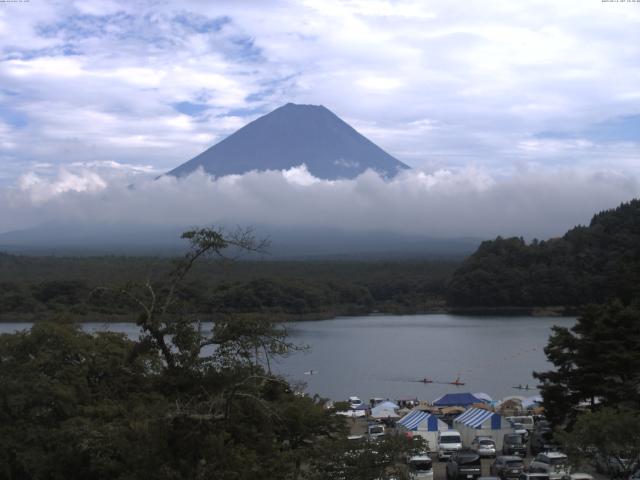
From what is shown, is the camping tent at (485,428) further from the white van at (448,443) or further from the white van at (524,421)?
the white van at (524,421)

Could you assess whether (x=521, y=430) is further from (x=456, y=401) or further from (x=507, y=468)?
(x=507, y=468)

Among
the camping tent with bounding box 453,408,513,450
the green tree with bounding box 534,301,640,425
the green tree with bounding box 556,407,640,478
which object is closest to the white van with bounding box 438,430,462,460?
the camping tent with bounding box 453,408,513,450

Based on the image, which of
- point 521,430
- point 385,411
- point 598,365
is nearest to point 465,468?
point 598,365

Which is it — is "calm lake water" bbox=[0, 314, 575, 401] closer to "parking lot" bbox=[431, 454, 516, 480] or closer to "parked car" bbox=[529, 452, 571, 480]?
"parking lot" bbox=[431, 454, 516, 480]

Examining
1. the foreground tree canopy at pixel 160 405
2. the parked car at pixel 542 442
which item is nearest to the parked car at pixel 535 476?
the parked car at pixel 542 442

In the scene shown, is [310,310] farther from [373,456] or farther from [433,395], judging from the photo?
[373,456]

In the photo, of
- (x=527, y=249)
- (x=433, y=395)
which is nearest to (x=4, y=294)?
(x=433, y=395)
